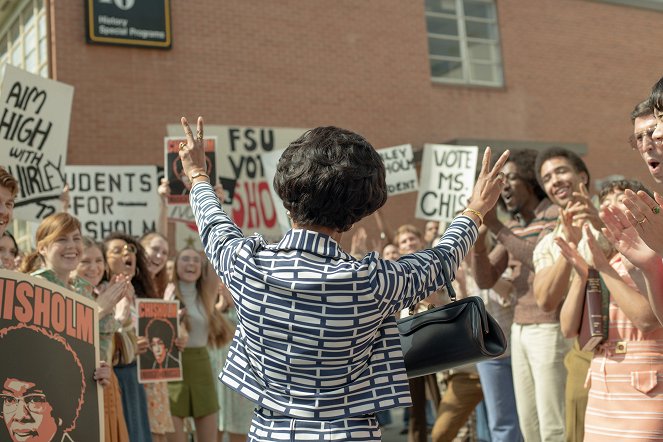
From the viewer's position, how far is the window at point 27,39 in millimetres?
13914

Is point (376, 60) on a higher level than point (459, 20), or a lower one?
lower

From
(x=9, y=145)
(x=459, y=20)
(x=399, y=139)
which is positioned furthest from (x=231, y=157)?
(x=459, y=20)

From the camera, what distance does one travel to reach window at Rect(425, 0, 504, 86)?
16.9 m

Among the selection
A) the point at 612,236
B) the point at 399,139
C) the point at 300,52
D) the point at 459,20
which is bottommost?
the point at 612,236

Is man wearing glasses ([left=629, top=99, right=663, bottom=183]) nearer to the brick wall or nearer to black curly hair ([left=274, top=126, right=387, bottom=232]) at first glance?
black curly hair ([left=274, top=126, right=387, bottom=232])

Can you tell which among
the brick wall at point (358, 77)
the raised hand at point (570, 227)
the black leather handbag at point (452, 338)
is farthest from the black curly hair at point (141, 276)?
the brick wall at point (358, 77)

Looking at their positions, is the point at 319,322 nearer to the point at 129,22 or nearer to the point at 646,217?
the point at 646,217

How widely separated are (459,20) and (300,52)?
3753mm

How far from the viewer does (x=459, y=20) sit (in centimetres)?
1725

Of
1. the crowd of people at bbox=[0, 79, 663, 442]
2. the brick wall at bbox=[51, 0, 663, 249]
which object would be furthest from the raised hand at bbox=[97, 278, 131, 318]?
the brick wall at bbox=[51, 0, 663, 249]

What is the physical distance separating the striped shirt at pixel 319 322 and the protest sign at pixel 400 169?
28.0ft

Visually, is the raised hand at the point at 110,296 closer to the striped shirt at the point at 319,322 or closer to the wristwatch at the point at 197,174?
the wristwatch at the point at 197,174

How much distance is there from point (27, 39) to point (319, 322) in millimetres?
13747

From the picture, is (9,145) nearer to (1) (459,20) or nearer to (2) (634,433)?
(2) (634,433)
